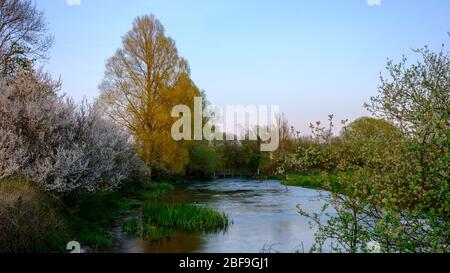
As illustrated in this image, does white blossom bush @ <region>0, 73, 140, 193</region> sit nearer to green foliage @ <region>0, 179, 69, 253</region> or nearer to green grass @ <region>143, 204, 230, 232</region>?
green foliage @ <region>0, 179, 69, 253</region>

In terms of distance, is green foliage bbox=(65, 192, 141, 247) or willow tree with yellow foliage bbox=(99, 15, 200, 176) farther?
willow tree with yellow foliage bbox=(99, 15, 200, 176)

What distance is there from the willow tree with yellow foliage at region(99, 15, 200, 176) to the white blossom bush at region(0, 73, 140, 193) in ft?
50.1

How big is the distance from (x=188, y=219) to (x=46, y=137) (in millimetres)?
4993

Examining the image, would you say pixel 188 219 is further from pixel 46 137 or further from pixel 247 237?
pixel 46 137

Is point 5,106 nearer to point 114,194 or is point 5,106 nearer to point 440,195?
point 114,194

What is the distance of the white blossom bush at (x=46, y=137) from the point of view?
10969mm

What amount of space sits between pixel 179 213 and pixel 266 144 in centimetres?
3650

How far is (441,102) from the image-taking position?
5000mm

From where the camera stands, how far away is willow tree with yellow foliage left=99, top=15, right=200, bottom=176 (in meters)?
29.6

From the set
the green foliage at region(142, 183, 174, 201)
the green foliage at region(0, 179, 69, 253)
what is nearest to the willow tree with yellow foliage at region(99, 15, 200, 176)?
the green foliage at region(142, 183, 174, 201)

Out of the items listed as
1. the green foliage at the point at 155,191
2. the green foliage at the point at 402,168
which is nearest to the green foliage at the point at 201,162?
the green foliage at the point at 155,191

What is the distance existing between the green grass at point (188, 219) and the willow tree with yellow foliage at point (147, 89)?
14.2 meters

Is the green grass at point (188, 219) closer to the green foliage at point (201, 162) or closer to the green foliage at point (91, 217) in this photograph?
the green foliage at point (91, 217)

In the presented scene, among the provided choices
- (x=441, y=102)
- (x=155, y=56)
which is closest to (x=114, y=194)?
(x=155, y=56)
